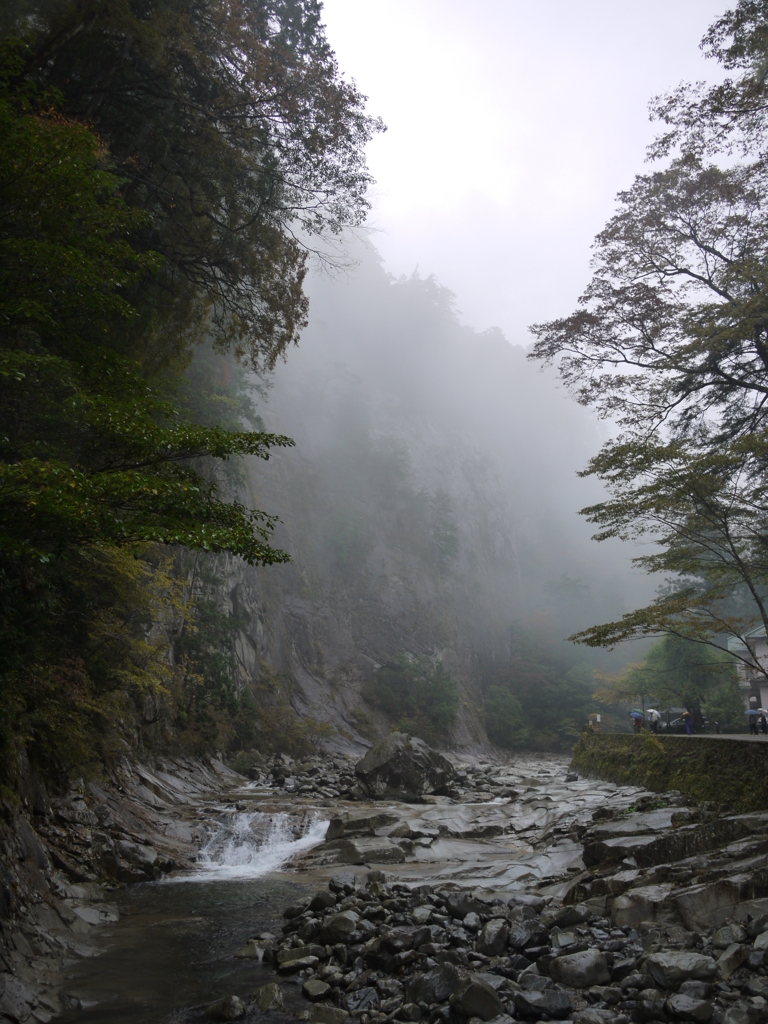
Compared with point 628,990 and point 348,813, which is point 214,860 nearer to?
point 348,813

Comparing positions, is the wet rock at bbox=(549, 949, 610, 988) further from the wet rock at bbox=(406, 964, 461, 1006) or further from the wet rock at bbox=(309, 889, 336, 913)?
the wet rock at bbox=(309, 889, 336, 913)

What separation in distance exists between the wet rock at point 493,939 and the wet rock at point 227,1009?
224 centimetres

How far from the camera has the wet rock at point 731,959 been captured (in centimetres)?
438

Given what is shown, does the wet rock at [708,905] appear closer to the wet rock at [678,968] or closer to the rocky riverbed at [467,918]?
the rocky riverbed at [467,918]

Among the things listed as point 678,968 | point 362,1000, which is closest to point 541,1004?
point 678,968

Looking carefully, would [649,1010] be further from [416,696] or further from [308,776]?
[416,696]

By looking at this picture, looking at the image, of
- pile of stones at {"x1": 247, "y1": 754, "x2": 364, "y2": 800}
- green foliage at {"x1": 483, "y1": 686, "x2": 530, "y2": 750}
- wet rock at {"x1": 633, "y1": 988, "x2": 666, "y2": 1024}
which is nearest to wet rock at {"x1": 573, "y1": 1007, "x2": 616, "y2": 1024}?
wet rock at {"x1": 633, "y1": 988, "x2": 666, "y2": 1024}

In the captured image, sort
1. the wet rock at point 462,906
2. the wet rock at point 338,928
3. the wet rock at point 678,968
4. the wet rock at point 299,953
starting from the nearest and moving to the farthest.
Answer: the wet rock at point 678,968
the wet rock at point 299,953
the wet rock at point 338,928
the wet rock at point 462,906

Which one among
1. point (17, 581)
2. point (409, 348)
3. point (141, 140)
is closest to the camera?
point (17, 581)

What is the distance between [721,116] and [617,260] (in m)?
3.02

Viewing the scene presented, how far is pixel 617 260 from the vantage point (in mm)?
13344

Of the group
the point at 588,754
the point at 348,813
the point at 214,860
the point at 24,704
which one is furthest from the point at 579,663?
the point at 24,704

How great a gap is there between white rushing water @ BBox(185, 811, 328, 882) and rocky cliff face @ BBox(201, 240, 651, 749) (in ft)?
47.0

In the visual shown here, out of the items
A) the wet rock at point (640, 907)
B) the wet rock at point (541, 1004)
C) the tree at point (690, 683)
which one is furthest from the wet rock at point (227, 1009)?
the tree at point (690, 683)
